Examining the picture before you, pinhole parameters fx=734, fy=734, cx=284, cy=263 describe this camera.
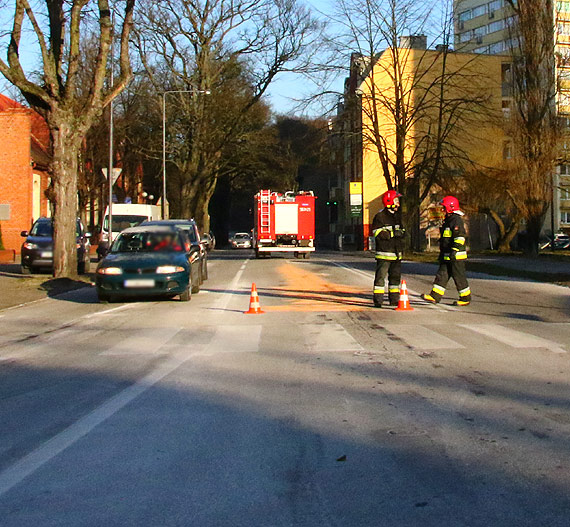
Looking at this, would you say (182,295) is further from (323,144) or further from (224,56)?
(224,56)

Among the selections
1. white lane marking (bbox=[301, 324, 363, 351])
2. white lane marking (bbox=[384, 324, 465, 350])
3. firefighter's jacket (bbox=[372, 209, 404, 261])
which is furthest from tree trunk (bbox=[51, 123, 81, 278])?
white lane marking (bbox=[384, 324, 465, 350])

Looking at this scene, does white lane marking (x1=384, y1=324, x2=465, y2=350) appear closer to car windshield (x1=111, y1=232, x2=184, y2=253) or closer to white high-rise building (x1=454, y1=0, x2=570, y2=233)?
car windshield (x1=111, y1=232, x2=184, y2=253)

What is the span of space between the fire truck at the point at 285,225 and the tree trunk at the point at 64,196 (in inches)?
582

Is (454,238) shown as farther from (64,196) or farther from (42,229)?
(42,229)

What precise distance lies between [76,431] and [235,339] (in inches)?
177

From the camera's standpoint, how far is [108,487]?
4.38 meters

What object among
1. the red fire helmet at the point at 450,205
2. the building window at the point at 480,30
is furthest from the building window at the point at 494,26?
the red fire helmet at the point at 450,205

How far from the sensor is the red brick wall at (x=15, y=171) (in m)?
37.5

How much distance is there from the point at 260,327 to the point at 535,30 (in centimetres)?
2859

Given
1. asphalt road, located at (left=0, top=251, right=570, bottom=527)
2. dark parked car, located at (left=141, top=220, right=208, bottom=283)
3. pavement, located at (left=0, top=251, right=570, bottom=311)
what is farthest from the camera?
dark parked car, located at (left=141, top=220, right=208, bottom=283)

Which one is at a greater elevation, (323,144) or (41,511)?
(323,144)

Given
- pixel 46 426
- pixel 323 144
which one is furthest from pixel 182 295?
pixel 323 144

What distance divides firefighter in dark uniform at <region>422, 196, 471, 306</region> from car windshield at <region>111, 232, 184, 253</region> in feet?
17.9

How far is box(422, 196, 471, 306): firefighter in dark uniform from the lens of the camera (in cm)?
1301
